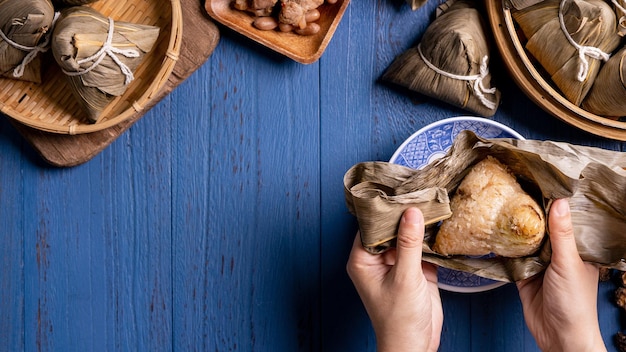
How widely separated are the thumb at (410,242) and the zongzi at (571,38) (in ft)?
1.70

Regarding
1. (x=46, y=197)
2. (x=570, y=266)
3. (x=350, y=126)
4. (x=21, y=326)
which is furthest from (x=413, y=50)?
(x=21, y=326)

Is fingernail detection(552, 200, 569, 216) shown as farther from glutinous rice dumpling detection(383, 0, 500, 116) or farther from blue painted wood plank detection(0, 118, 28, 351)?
blue painted wood plank detection(0, 118, 28, 351)

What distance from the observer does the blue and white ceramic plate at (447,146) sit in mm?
1479

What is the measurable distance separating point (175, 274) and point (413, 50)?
793 millimetres

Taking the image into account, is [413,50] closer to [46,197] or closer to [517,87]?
[517,87]

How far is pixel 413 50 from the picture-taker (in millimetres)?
1518

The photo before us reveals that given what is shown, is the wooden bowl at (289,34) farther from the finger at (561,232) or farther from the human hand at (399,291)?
the finger at (561,232)

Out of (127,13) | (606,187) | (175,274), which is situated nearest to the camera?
(606,187)

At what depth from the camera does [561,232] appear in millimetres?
1243

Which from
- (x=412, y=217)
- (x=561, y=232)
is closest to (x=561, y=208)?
(x=561, y=232)

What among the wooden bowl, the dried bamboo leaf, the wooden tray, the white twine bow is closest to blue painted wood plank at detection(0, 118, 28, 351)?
the wooden tray

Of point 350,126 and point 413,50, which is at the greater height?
point 413,50

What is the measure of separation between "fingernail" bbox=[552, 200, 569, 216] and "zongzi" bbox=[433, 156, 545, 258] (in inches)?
1.2

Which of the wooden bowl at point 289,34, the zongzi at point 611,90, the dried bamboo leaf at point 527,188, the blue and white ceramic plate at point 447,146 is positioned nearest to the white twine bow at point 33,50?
the wooden bowl at point 289,34
